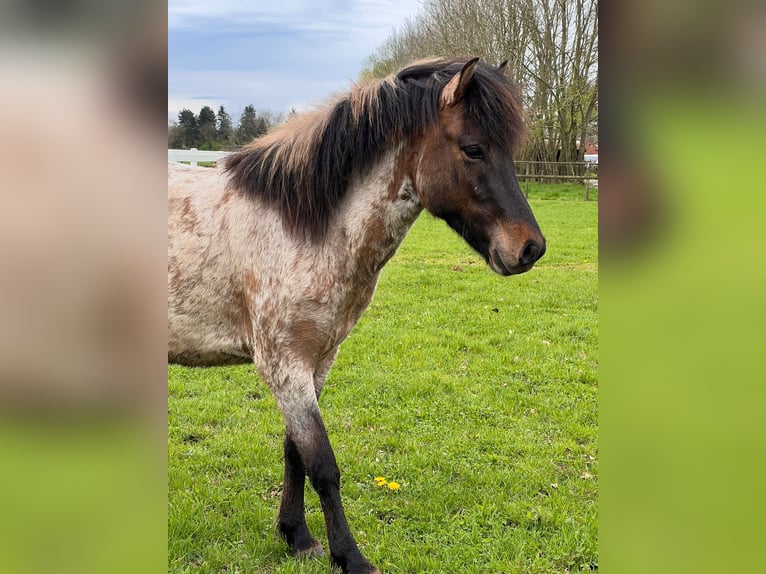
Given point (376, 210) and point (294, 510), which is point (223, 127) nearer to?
point (376, 210)

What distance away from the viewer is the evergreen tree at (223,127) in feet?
8.23

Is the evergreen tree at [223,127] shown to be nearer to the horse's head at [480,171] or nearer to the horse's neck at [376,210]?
the horse's neck at [376,210]

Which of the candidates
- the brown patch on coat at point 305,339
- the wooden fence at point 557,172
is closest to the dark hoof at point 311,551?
the brown patch on coat at point 305,339

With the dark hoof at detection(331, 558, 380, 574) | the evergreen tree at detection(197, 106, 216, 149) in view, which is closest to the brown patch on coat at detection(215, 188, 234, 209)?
the evergreen tree at detection(197, 106, 216, 149)

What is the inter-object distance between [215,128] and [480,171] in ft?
3.96

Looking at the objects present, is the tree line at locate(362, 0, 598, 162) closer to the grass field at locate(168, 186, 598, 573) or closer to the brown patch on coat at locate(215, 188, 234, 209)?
the grass field at locate(168, 186, 598, 573)

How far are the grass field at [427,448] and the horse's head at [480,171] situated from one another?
1.70m

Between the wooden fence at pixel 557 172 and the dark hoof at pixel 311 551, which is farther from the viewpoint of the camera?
the wooden fence at pixel 557 172

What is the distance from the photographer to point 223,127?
2.79 meters

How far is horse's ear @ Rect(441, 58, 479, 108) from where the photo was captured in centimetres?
250

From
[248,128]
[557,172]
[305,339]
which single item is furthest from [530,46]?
[305,339]
